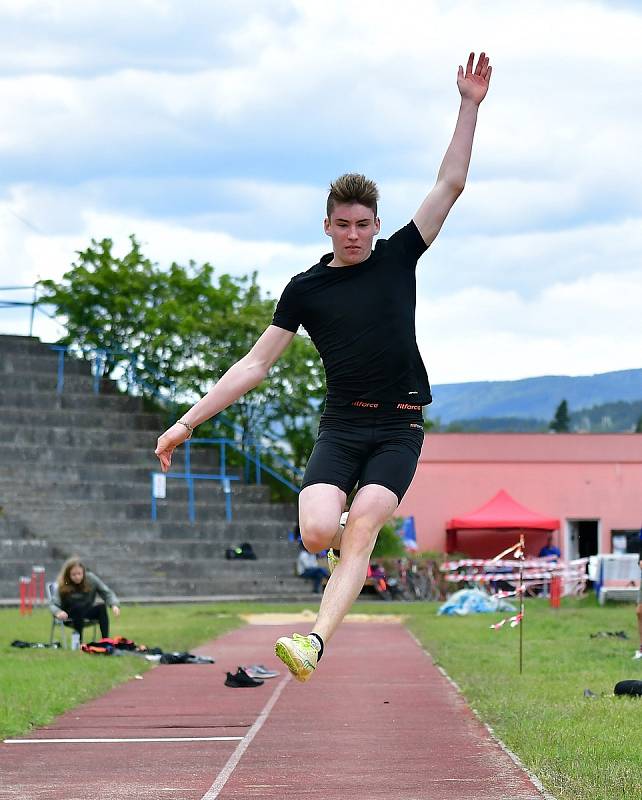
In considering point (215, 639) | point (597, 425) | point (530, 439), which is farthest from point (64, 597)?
point (597, 425)

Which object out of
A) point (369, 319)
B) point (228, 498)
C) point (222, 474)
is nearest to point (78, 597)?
point (369, 319)

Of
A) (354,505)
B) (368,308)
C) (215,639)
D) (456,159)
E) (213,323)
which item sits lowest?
(215,639)

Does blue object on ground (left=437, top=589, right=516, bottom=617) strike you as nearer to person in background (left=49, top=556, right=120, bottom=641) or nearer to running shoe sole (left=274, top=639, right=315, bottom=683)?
person in background (left=49, top=556, right=120, bottom=641)

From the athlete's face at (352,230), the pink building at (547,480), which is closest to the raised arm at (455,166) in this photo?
the athlete's face at (352,230)

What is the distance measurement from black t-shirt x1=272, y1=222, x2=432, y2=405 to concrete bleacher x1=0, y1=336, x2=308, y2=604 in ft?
94.7

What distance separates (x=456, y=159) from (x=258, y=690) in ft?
28.6

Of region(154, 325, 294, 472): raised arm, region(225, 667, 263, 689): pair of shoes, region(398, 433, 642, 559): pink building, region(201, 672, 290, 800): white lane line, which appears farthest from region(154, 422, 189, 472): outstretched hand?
region(398, 433, 642, 559): pink building

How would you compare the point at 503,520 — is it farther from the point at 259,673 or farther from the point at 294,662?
the point at 294,662

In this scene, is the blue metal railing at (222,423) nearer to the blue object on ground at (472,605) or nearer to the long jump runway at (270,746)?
the blue object on ground at (472,605)

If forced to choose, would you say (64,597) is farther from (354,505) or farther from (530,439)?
(530,439)

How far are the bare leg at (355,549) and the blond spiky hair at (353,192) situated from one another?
1.24 meters

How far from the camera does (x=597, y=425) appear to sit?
10556cm

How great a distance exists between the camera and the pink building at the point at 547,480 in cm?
5128

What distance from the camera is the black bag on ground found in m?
12.4
